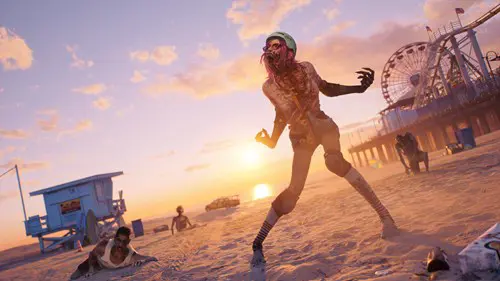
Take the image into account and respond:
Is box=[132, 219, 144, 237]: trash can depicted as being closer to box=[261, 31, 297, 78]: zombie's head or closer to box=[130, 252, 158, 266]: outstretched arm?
box=[130, 252, 158, 266]: outstretched arm

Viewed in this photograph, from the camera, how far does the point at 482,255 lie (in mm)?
1747

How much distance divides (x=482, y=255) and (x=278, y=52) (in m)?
2.46

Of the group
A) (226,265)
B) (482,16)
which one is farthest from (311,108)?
(482,16)

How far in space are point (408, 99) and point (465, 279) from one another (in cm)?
5201

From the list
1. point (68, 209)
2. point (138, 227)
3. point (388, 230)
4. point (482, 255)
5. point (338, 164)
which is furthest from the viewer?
point (68, 209)

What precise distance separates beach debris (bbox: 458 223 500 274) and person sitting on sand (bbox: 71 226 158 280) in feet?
14.9

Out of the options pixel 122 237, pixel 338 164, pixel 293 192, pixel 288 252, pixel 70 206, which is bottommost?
pixel 288 252

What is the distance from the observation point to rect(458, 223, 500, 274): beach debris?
67.7 inches

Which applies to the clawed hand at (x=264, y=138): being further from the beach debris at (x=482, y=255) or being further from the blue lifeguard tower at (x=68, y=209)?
the blue lifeguard tower at (x=68, y=209)

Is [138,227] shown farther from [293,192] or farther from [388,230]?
[388,230]

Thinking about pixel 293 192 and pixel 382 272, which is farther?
pixel 293 192

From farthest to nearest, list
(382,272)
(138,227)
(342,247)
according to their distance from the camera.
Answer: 1. (138,227)
2. (342,247)
3. (382,272)

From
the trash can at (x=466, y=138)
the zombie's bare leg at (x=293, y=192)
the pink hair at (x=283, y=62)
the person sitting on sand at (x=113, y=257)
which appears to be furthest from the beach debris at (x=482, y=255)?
the trash can at (x=466, y=138)

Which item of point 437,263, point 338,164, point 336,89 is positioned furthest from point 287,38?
point 437,263
